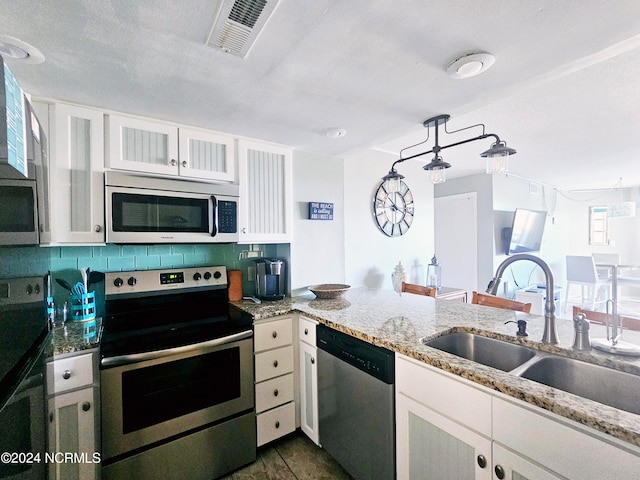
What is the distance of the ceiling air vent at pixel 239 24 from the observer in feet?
3.16

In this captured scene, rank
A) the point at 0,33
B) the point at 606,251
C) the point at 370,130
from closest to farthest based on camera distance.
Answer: the point at 0,33 → the point at 370,130 → the point at 606,251

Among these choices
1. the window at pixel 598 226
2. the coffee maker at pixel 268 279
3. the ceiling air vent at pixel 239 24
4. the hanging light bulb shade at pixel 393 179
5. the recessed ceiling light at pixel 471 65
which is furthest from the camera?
the window at pixel 598 226

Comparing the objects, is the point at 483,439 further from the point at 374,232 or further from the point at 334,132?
the point at 374,232

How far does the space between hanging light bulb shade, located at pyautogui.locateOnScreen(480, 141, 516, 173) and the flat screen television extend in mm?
3464

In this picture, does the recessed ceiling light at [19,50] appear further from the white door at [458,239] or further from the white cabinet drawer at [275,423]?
the white door at [458,239]

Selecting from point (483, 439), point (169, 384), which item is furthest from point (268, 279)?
point (483, 439)

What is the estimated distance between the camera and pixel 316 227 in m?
2.60

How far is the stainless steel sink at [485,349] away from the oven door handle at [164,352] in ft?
3.70

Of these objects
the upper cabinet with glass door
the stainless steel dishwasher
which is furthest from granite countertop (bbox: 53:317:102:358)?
the stainless steel dishwasher

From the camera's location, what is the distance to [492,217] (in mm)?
4387

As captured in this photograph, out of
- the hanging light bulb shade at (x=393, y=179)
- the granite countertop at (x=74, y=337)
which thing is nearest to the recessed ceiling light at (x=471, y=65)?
the hanging light bulb shade at (x=393, y=179)

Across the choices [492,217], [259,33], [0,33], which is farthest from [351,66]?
[492,217]

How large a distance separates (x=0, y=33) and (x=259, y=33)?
98 cm

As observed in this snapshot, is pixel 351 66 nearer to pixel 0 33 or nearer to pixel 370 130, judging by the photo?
pixel 370 130
